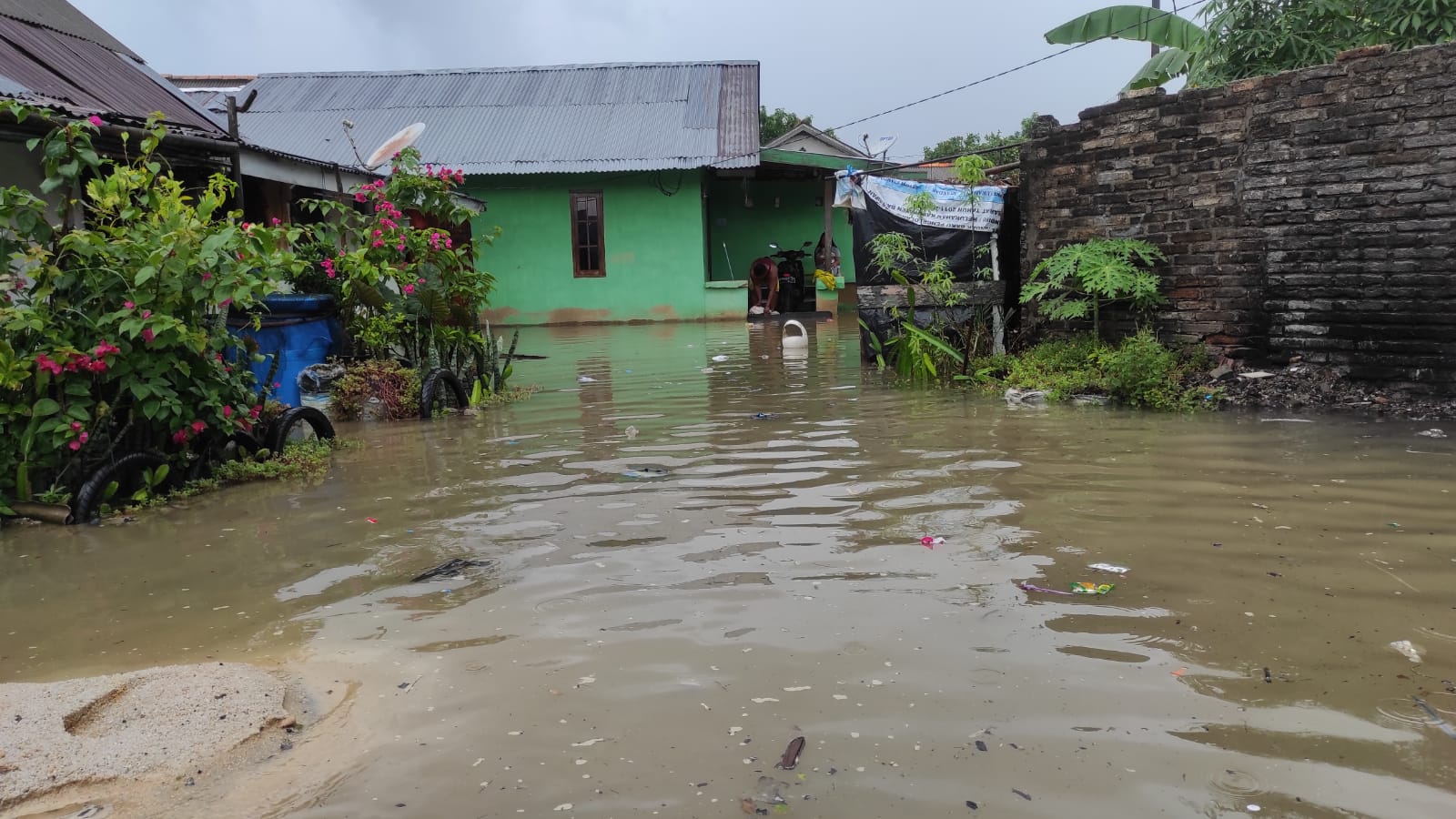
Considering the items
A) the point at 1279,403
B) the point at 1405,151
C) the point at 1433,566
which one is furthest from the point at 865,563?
the point at 1405,151

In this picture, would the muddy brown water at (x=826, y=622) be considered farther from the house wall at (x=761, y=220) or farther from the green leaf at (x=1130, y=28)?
the house wall at (x=761, y=220)

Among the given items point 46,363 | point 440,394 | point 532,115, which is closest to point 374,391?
point 440,394

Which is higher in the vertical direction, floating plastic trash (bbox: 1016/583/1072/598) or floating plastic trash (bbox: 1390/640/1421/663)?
floating plastic trash (bbox: 1016/583/1072/598)

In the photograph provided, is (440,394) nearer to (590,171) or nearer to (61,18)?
(61,18)

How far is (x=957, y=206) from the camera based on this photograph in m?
9.82

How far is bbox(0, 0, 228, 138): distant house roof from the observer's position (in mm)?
7504

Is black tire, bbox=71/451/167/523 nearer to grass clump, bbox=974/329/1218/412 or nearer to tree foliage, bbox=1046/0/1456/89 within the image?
grass clump, bbox=974/329/1218/412

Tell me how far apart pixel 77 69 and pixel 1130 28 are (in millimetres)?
10611

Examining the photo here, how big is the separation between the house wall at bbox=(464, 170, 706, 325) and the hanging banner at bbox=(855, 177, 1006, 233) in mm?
8755

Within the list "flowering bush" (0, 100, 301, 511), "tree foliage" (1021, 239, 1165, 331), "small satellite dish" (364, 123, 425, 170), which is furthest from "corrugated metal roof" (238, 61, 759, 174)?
"flowering bush" (0, 100, 301, 511)

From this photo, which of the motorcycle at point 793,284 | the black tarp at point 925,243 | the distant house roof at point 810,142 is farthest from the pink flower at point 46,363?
the distant house roof at point 810,142

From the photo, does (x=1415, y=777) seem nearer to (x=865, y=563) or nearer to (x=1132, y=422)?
→ (x=865, y=563)

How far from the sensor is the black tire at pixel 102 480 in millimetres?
4863

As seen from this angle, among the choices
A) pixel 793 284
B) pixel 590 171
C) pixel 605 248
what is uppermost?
pixel 590 171
